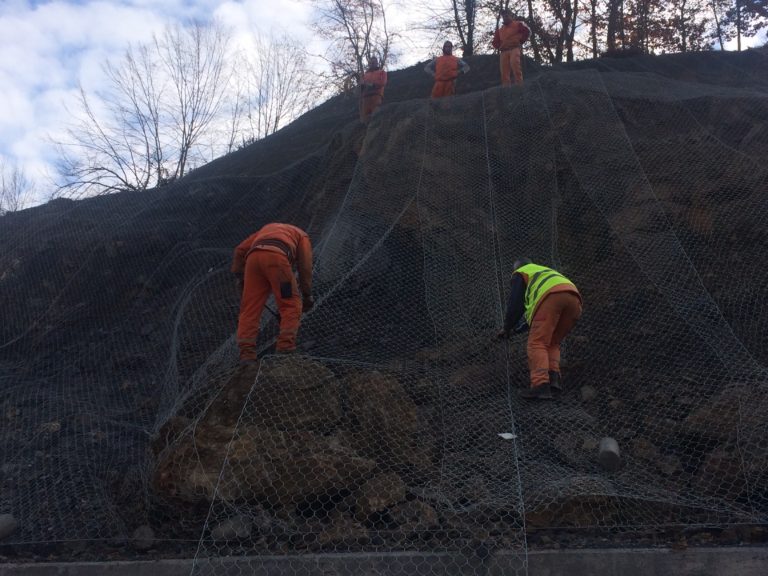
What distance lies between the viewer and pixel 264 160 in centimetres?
985

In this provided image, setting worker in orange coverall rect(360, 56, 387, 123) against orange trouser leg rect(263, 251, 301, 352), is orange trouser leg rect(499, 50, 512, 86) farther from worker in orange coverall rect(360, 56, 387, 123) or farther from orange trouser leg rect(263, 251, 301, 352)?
orange trouser leg rect(263, 251, 301, 352)

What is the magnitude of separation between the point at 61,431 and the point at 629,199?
16.6 feet

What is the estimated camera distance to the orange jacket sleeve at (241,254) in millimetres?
4648

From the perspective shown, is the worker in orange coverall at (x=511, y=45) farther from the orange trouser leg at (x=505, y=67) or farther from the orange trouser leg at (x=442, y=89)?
A: the orange trouser leg at (x=442, y=89)

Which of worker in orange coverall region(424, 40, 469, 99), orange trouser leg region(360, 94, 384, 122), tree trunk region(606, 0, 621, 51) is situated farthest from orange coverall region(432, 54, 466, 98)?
tree trunk region(606, 0, 621, 51)

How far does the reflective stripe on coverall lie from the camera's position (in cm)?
423

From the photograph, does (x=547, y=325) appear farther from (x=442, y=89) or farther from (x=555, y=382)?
(x=442, y=89)

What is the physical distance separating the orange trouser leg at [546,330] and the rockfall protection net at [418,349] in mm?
239

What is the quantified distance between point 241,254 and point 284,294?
1.74 ft

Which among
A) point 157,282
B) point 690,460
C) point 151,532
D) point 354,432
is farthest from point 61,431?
point 690,460

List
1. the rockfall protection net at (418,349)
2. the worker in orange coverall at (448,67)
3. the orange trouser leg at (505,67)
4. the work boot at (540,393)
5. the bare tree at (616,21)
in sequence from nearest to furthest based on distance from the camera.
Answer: the rockfall protection net at (418,349) → the work boot at (540,393) → the orange trouser leg at (505,67) → the worker in orange coverall at (448,67) → the bare tree at (616,21)

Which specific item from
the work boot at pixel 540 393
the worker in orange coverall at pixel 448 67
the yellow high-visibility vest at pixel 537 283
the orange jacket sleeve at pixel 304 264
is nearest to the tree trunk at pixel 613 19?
the worker in orange coverall at pixel 448 67

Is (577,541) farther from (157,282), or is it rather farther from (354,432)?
(157,282)

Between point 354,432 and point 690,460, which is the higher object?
point 354,432
